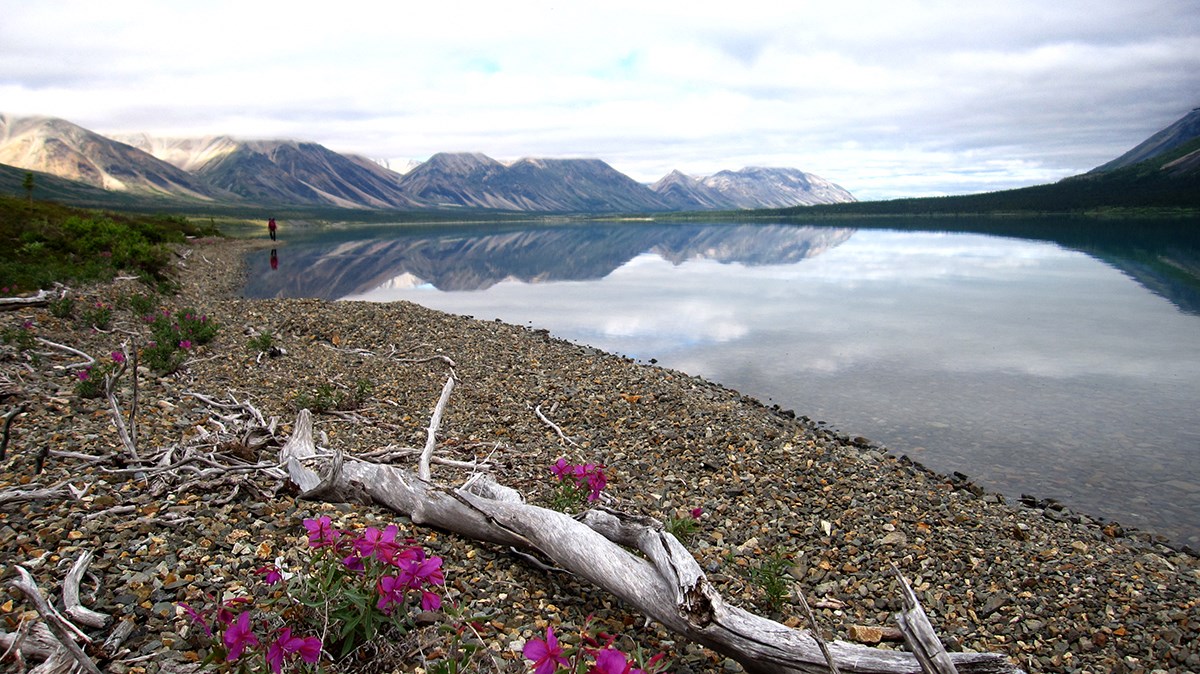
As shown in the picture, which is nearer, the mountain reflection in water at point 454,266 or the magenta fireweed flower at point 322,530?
the magenta fireweed flower at point 322,530

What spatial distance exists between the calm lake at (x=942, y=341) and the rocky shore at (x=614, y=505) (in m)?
1.77

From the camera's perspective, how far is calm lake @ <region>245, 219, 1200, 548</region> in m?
11.3

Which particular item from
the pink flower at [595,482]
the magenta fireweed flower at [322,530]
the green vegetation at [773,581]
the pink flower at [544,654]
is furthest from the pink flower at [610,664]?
the green vegetation at [773,581]

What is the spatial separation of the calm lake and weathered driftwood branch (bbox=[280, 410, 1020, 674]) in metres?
7.40

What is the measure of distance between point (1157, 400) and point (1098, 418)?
2.73 m

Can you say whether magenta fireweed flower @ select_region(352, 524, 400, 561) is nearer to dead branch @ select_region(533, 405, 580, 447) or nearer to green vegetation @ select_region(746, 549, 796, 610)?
green vegetation @ select_region(746, 549, 796, 610)

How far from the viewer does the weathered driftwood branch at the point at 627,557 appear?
13.3 feet

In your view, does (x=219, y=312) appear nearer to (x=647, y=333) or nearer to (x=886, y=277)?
(x=647, y=333)

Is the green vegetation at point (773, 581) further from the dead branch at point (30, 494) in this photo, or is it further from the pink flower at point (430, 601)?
the dead branch at point (30, 494)

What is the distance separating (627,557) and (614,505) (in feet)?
10.0

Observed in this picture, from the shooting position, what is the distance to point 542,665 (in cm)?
293

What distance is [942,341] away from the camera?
874 inches

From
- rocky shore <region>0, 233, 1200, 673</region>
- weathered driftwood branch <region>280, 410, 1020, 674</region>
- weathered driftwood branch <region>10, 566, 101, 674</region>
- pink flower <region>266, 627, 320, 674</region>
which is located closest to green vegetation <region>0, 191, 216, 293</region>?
rocky shore <region>0, 233, 1200, 673</region>

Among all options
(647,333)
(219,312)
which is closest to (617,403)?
(647,333)
